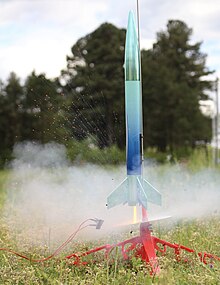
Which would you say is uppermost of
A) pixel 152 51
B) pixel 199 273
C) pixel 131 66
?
pixel 152 51

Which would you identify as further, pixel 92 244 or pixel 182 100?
pixel 182 100

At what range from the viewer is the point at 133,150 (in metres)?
4.87

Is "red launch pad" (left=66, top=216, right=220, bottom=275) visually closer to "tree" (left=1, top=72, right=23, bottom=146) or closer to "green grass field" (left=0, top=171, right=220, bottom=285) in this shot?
"green grass field" (left=0, top=171, right=220, bottom=285)

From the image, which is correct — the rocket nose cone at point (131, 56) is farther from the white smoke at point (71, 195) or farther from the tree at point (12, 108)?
the tree at point (12, 108)

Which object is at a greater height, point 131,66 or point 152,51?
point 152,51

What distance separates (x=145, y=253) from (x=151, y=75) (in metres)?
17.2

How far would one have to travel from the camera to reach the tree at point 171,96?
21594 mm

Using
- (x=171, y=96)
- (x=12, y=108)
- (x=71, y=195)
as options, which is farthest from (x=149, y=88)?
(x=71, y=195)

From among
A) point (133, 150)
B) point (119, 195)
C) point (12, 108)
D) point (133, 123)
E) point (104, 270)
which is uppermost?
point (12, 108)

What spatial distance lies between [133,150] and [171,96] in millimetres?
17033

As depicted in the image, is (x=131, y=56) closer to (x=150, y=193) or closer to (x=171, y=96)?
(x=150, y=193)

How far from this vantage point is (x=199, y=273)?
14.9 ft

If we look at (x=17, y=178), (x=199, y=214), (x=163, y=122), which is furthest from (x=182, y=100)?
(x=199, y=214)

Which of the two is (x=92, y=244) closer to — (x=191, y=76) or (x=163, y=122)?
(x=163, y=122)
